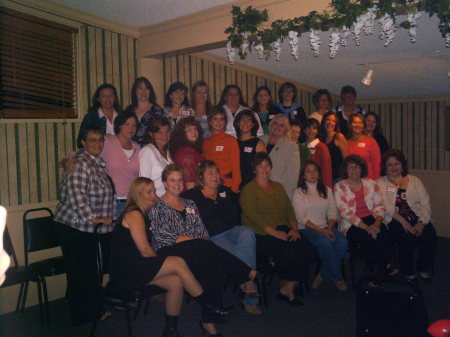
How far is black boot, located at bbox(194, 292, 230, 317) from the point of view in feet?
10.6

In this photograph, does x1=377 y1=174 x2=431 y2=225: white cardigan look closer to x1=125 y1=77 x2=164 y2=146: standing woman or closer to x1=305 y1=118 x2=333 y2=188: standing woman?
x1=305 y1=118 x2=333 y2=188: standing woman

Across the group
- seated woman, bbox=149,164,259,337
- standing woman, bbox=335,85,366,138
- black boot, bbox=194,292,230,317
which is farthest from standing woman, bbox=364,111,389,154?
black boot, bbox=194,292,230,317

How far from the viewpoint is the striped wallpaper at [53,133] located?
3.87 m

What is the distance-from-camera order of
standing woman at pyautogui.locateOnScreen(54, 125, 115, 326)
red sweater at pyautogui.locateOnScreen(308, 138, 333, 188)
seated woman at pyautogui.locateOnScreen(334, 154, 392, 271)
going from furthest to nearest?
red sweater at pyautogui.locateOnScreen(308, 138, 333, 188)
seated woman at pyautogui.locateOnScreen(334, 154, 392, 271)
standing woman at pyautogui.locateOnScreen(54, 125, 115, 326)

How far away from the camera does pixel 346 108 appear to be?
5.52 meters

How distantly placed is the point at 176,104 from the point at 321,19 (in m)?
1.74

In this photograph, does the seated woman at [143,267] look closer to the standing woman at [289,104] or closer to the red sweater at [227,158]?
the red sweater at [227,158]

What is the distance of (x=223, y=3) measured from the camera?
4012 mm

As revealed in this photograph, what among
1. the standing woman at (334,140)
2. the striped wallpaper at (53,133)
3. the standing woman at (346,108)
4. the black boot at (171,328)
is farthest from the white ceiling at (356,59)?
the black boot at (171,328)

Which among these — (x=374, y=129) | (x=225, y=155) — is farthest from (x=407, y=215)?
(x=225, y=155)

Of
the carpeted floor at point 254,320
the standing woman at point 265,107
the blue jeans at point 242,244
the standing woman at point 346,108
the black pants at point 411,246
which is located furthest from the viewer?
the standing woman at point 346,108

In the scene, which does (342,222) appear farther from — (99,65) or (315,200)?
(99,65)

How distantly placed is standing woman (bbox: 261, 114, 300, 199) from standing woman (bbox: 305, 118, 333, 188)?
45 cm

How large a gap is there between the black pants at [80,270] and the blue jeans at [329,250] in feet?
6.49
